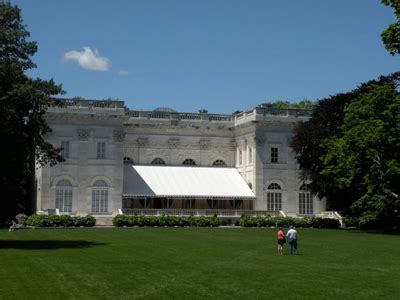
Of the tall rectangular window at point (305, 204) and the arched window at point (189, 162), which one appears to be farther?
the arched window at point (189, 162)

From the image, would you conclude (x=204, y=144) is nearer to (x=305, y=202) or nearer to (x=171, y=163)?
Result: (x=171, y=163)

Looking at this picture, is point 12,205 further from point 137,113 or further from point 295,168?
point 295,168

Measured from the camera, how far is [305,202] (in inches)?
2482

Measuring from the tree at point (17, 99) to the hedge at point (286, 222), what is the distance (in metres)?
25.7

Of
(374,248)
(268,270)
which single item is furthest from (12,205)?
(268,270)

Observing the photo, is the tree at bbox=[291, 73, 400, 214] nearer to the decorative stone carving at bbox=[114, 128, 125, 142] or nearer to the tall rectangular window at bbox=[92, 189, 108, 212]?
the decorative stone carving at bbox=[114, 128, 125, 142]

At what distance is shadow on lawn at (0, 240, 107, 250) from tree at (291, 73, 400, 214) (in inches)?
969

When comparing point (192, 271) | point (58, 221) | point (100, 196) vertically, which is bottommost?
point (192, 271)

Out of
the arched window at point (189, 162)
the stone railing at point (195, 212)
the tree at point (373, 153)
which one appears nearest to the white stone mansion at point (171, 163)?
the arched window at point (189, 162)

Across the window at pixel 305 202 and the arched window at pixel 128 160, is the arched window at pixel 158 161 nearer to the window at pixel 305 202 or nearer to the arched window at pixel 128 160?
the arched window at pixel 128 160

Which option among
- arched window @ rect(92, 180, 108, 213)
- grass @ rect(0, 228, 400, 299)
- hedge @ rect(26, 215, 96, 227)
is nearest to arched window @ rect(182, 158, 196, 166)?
arched window @ rect(92, 180, 108, 213)

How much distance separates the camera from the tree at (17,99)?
31.3m

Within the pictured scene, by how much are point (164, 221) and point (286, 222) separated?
1016 cm

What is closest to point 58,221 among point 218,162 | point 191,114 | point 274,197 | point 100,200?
point 100,200
